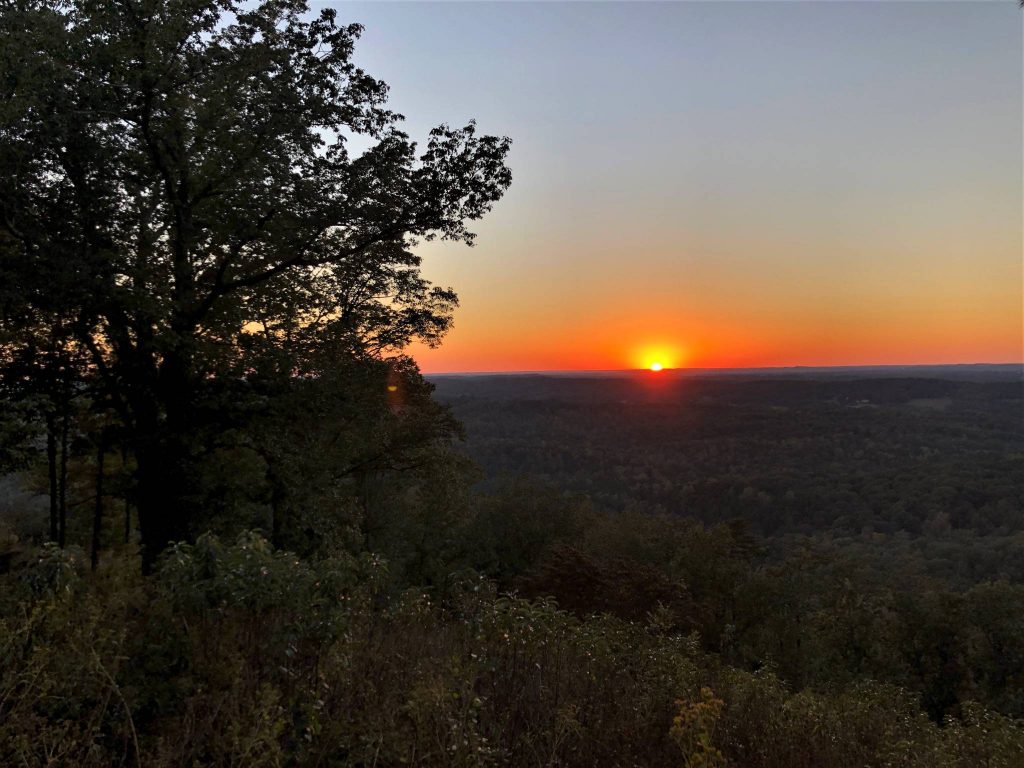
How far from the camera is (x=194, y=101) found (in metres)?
9.85

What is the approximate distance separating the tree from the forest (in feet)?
0.20

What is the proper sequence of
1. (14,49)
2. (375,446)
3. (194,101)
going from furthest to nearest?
(375,446)
(194,101)
(14,49)

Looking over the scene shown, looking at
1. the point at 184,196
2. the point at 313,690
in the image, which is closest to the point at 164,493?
the point at 184,196

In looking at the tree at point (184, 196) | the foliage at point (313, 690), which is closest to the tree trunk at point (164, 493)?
the tree at point (184, 196)

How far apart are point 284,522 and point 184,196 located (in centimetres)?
657

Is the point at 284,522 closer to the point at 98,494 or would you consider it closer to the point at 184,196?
the point at 98,494

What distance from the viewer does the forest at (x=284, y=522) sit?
4246mm

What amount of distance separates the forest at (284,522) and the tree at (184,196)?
0.20 feet

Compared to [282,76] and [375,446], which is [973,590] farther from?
[282,76]

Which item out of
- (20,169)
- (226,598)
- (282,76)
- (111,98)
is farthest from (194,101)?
(226,598)

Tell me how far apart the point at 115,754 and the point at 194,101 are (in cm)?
973

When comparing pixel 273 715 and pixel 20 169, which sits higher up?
pixel 20 169

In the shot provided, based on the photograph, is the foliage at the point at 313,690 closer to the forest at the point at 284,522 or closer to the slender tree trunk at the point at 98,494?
the forest at the point at 284,522

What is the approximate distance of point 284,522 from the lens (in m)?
12.1
